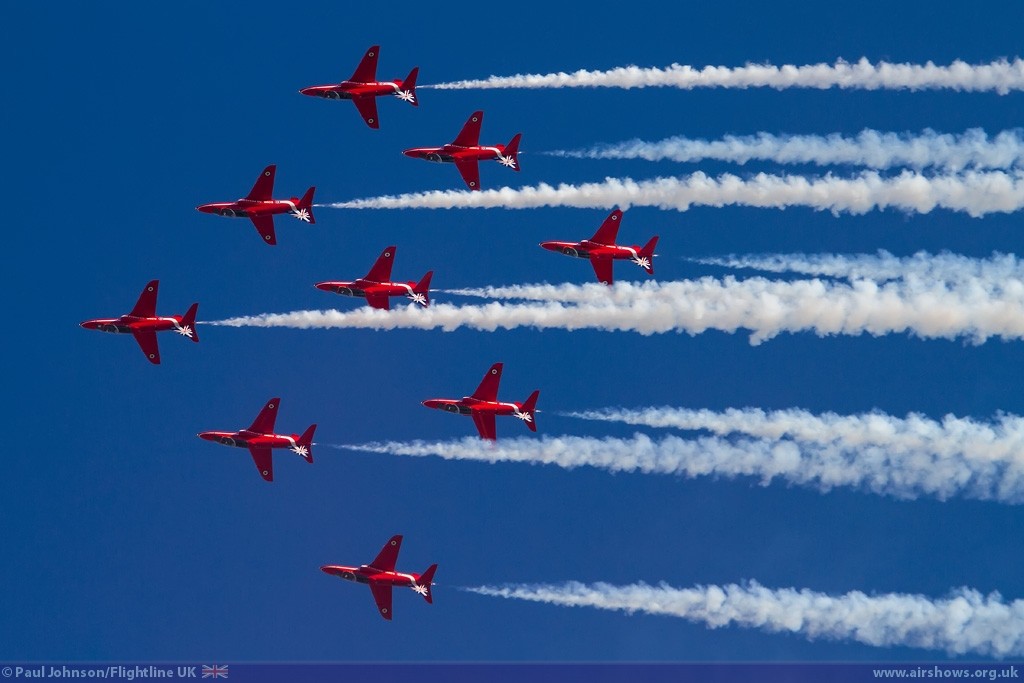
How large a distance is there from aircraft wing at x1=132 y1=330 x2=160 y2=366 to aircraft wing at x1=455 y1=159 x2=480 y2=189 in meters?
15.2

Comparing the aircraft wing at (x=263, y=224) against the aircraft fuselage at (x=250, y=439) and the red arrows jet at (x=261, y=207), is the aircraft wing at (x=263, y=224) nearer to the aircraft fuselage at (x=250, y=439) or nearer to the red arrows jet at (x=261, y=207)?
the red arrows jet at (x=261, y=207)

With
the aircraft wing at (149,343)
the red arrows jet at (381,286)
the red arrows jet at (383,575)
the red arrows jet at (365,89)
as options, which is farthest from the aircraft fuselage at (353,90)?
the red arrows jet at (383,575)

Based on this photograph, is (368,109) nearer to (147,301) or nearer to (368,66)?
(368,66)

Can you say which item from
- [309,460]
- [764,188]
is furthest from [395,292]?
[764,188]

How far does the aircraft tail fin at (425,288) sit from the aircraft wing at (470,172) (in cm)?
488

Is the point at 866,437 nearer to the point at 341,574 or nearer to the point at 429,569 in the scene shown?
the point at 429,569

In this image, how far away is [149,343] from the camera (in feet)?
248

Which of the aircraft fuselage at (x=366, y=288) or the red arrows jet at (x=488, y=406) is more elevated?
the aircraft fuselage at (x=366, y=288)

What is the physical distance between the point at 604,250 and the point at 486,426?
30.2 feet

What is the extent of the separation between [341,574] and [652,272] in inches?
740

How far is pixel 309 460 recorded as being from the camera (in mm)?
74375

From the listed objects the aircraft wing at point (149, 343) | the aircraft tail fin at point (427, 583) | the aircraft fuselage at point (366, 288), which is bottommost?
the aircraft tail fin at point (427, 583)

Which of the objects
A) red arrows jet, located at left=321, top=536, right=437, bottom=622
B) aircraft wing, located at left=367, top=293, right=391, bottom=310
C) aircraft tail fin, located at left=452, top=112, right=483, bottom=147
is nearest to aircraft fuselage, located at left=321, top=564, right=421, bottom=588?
red arrows jet, located at left=321, top=536, right=437, bottom=622

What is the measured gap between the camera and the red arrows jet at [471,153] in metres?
75.3
